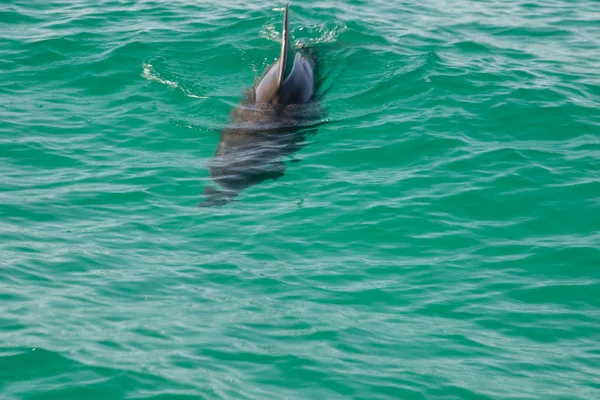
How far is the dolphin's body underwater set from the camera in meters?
12.1

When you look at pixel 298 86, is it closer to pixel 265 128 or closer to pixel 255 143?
pixel 265 128

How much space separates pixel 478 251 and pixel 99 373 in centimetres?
525

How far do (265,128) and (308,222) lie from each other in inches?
124

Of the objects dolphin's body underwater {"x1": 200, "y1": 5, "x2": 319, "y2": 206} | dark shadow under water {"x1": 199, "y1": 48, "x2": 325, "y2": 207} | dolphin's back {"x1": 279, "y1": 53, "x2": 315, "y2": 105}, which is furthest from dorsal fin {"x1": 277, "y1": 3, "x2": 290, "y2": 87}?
dark shadow under water {"x1": 199, "y1": 48, "x2": 325, "y2": 207}

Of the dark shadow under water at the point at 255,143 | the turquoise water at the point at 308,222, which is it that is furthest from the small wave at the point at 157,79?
the dark shadow under water at the point at 255,143

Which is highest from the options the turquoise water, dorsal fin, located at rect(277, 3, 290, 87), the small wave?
dorsal fin, located at rect(277, 3, 290, 87)

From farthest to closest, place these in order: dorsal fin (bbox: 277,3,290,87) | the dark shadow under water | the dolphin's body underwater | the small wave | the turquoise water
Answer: the small wave
dorsal fin (bbox: 277,3,290,87)
the dolphin's body underwater
the dark shadow under water
the turquoise water

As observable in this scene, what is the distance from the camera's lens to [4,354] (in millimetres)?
7430

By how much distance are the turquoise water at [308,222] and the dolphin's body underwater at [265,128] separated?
0.96ft

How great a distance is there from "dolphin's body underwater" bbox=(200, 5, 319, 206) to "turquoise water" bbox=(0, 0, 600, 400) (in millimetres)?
294

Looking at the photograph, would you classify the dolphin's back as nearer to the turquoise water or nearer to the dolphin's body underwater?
the dolphin's body underwater

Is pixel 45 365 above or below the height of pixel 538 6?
below

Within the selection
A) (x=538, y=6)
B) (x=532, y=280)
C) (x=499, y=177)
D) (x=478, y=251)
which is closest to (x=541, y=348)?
(x=532, y=280)

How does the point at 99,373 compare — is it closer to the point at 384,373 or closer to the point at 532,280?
the point at 384,373
